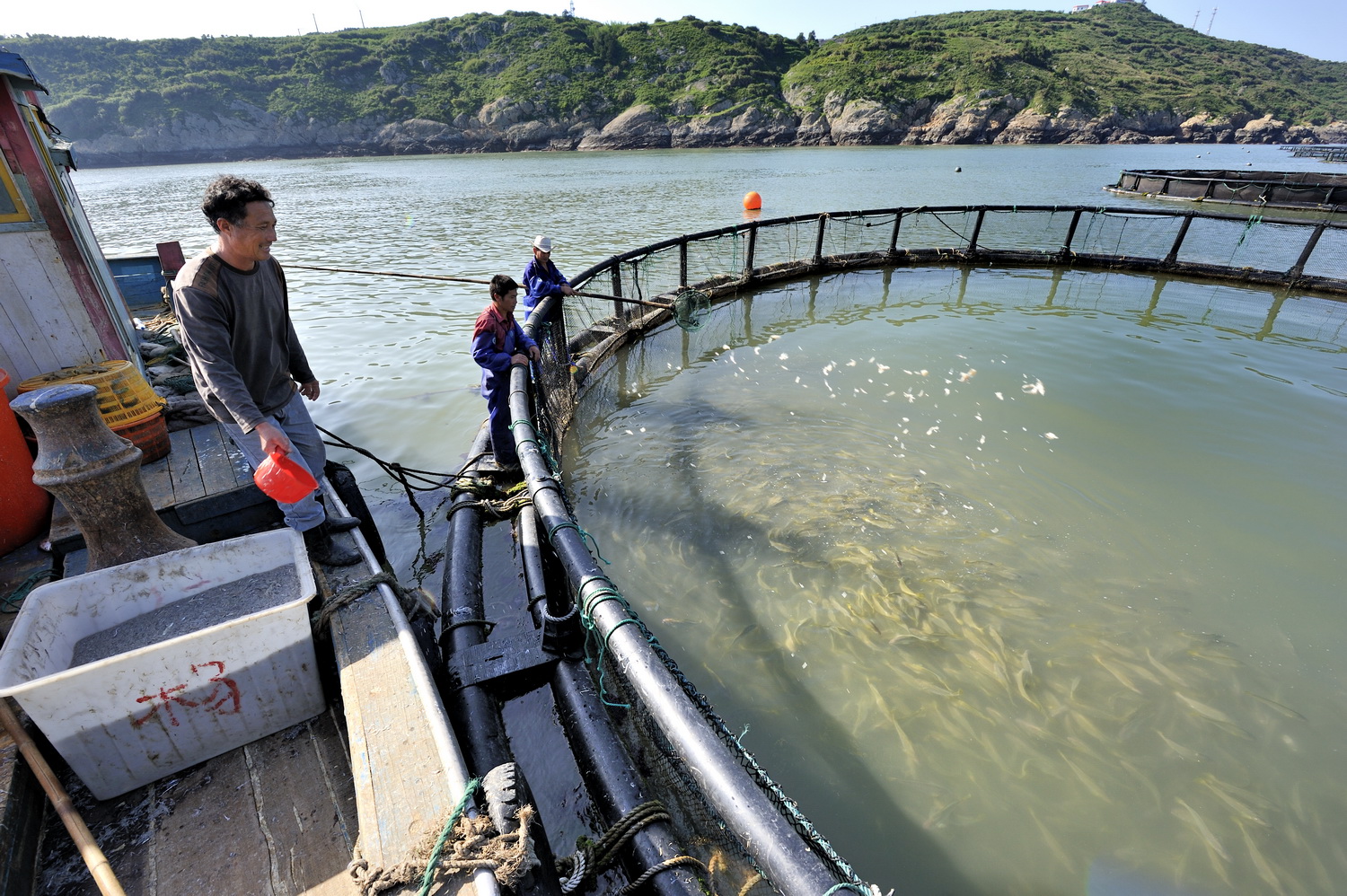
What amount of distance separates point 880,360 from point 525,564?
711cm

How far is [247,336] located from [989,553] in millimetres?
5680

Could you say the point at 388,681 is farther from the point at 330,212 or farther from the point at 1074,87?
the point at 1074,87

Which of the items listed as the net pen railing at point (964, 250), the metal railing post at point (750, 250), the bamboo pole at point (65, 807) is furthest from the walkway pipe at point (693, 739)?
the metal railing post at point (750, 250)

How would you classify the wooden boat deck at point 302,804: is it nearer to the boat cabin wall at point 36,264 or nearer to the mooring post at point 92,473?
the mooring post at point 92,473

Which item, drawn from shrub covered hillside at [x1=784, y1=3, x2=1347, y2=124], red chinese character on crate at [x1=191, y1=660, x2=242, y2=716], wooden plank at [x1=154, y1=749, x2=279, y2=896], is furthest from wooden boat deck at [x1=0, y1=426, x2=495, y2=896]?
shrub covered hillside at [x1=784, y1=3, x2=1347, y2=124]

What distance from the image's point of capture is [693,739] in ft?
5.35

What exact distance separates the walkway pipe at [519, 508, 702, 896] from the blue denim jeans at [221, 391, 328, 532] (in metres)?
1.59

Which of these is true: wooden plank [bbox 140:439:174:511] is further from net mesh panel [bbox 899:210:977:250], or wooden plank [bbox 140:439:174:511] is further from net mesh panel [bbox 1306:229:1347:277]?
net mesh panel [bbox 1306:229:1347:277]

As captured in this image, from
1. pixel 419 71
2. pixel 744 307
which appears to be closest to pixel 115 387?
pixel 744 307

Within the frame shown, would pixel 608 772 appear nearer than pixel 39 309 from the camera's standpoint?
Yes

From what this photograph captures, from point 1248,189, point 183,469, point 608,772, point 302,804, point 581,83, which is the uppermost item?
point 581,83

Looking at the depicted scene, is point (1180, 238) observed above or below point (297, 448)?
above

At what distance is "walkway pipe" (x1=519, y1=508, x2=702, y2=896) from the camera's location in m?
1.95

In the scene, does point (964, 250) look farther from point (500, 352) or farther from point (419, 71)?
point (419, 71)
